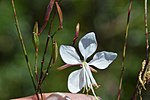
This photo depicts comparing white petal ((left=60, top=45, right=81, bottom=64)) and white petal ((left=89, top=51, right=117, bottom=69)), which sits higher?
white petal ((left=60, top=45, right=81, bottom=64))

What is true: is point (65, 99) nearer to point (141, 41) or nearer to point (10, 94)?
point (10, 94)

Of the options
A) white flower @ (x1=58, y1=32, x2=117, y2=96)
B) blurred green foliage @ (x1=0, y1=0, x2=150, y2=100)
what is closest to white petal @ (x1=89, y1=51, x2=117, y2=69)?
white flower @ (x1=58, y1=32, x2=117, y2=96)

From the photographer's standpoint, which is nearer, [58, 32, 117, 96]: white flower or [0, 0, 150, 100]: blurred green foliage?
[58, 32, 117, 96]: white flower

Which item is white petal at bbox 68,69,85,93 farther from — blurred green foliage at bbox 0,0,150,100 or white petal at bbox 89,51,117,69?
blurred green foliage at bbox 0,0,150,100

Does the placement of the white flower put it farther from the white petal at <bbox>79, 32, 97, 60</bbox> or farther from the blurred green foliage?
the blurred green foliage

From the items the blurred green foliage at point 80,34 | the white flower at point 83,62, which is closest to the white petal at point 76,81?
the white flower at point 83,62

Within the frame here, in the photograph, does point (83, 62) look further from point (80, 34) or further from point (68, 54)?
point (80, 34)

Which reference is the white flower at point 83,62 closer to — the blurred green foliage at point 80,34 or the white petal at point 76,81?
the white petal at point 76,81
